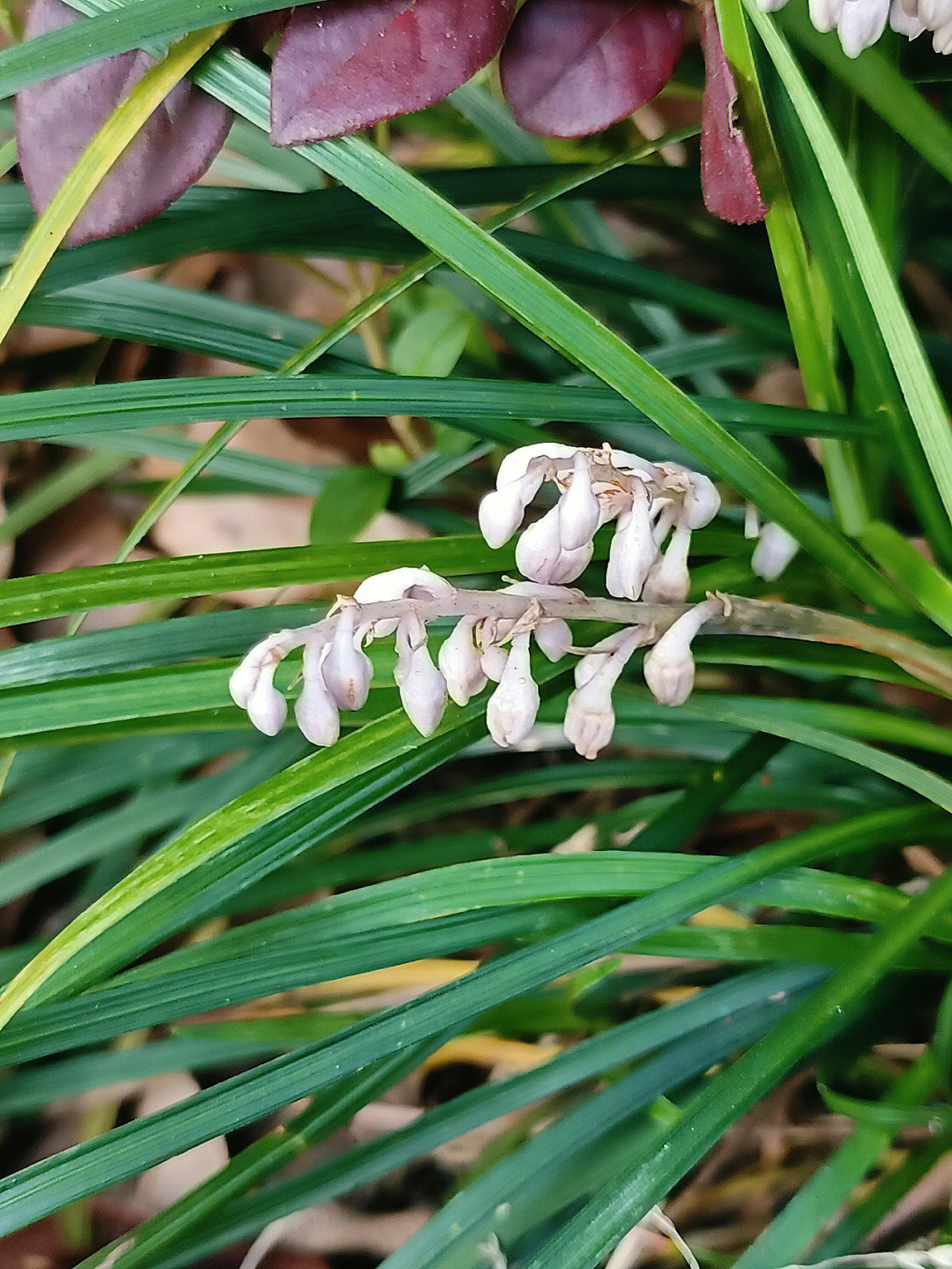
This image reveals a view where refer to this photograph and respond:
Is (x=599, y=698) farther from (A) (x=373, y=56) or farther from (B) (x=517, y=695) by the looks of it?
(A) (x=373, y=56)

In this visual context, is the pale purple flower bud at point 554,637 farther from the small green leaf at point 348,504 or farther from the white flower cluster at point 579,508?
the small green leaf at point 348,504

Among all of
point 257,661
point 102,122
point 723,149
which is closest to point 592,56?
point 723,149

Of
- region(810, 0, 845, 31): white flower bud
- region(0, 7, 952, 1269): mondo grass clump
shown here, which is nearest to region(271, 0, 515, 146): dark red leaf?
region(0, 7, 952, 1269): mondo grass clump

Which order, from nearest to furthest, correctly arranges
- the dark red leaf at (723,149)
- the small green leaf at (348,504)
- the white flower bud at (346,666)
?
the white flower bud at (346,666) < the dark red leaf at (723,149) < the small green leaf at (348,504)

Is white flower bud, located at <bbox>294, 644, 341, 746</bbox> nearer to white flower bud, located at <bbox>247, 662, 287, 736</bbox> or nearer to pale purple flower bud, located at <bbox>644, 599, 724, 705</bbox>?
white flower bud, located at <bbox>247, 662, 287, 736</bbox>

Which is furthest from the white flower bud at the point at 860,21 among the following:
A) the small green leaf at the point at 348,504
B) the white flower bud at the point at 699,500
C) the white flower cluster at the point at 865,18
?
the small green leaf at the point at 348,504

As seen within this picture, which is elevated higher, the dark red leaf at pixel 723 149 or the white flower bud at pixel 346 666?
the dark red leaf at pixel 723 149
